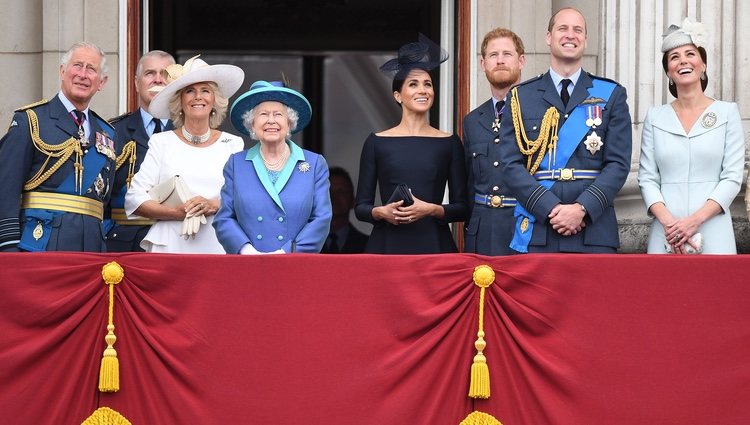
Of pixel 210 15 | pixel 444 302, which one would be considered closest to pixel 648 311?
pixel 444 302

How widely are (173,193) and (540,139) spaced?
176 cm

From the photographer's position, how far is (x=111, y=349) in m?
6.04

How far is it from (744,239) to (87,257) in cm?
354

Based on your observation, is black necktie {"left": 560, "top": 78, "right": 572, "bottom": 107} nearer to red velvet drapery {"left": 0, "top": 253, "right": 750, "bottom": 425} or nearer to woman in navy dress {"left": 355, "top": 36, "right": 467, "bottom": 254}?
woman in navy dress {"left": 355, "top": 36, "right": 467, "bottom": 254}

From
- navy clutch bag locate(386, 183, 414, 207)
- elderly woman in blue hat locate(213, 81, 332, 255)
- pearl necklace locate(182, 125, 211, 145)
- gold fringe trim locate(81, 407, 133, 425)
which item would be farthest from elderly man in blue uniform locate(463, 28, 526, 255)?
gold fringe trim locate(81, 407, 133, 425)

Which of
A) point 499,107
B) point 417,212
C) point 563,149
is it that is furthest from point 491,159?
point 563,149

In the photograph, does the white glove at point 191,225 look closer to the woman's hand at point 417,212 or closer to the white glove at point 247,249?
the white glove at point 247,249

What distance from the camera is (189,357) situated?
19.9 ft

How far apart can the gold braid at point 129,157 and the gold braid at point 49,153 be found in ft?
1.99

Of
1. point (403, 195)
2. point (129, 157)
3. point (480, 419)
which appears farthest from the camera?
point (129, 157)

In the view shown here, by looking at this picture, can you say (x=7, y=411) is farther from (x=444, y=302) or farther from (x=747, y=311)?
(x=747, y=311)

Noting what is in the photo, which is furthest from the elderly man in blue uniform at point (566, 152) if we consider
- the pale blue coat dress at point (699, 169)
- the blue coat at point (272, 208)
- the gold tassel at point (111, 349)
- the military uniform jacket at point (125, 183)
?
the military uniform jacket at point (125, 183)

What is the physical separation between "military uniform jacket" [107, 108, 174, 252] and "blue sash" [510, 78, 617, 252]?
195 centimetres

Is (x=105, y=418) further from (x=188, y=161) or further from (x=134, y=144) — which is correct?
(x=134, y=144)
